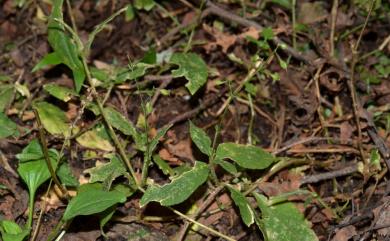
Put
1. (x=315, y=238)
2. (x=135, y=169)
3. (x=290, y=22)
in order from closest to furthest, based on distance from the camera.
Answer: (x=315, y=238)
(x=135, y=169)
(x=290, y=22)

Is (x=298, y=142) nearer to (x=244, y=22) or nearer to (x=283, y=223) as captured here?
(x=283, y=223)

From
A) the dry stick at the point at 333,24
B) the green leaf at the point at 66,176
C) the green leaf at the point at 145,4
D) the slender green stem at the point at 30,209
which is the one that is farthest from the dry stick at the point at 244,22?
the slender green stem at the point at 30,209

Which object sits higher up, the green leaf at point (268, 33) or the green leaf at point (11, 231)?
the green leaf at point (268, 33)

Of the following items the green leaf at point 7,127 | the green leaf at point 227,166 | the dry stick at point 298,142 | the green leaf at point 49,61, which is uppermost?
the green leaf at point 49,61

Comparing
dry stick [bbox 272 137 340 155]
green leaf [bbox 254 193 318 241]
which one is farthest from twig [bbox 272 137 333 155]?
green leaf [bbox 254 193 318 241]

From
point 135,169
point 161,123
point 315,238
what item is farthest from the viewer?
point 161,123

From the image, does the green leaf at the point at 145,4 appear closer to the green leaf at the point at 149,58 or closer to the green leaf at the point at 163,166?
the green leaf at the point at 149,58

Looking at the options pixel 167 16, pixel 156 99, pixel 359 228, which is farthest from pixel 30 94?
pixel 359 228

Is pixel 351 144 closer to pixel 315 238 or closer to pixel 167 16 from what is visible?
pixel 315 238
